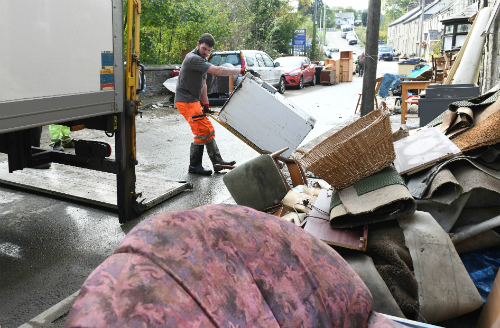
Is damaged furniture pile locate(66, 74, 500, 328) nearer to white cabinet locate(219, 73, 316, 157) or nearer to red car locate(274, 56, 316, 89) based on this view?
white cabinet locate(219, 73, 316, 157)

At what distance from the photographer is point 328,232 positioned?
306cm

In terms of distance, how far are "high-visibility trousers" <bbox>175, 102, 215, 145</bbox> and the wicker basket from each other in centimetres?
290

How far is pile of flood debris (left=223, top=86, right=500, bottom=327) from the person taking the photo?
2668mm

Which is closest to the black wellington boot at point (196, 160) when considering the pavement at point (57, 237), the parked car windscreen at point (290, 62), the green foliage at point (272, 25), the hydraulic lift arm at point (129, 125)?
the pavement at point (57, 237)

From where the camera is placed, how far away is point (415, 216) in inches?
120

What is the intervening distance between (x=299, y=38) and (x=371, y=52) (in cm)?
2413

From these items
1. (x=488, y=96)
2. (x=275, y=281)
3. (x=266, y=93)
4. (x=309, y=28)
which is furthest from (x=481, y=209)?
(x=309, y=28)

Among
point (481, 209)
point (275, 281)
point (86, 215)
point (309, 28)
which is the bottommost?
point (86, 215)

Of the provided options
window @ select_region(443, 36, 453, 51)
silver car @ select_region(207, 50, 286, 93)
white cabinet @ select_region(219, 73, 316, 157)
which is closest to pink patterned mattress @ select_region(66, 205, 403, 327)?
white cabinet @ select_region(219, 73, 316, 157)

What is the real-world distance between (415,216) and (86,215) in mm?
3466

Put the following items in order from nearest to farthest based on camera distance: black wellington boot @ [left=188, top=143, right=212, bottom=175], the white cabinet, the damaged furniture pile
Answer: the damaged furniture pile → the white cabinet → black wellington boot @ [left=188, top=143, right=212, bottom=175]

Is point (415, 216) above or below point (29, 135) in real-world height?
below

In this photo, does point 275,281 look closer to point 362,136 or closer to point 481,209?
point 362,136

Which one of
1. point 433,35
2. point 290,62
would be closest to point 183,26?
point 290,62
